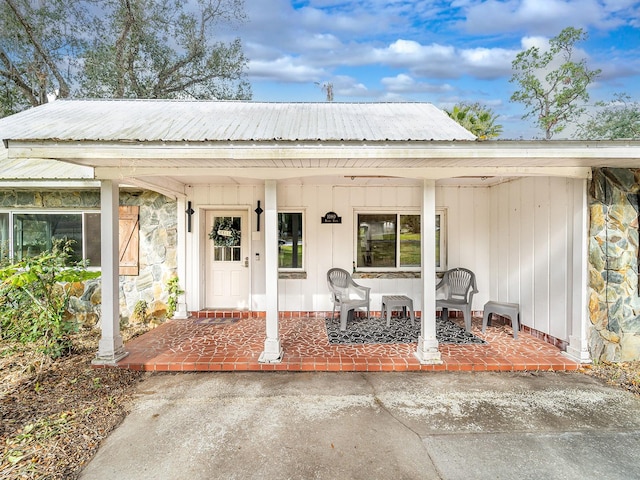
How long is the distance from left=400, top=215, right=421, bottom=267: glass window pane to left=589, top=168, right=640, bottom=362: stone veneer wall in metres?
2.71

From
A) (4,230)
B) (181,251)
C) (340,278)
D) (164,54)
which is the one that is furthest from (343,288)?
(164,54)

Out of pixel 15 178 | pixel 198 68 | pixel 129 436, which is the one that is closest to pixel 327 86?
pixel 198 68

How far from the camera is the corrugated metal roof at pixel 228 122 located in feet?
12.5

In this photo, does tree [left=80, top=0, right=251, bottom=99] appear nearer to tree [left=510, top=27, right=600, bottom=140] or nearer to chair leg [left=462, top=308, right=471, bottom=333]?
chair leg [left=462, top=308, right=471, bottom=333]

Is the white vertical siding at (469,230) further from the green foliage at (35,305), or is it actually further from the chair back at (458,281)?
the green foliage at (35,305)

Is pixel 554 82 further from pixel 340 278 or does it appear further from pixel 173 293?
pixel 173 293

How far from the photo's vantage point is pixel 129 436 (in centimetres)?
275

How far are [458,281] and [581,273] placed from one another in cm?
203

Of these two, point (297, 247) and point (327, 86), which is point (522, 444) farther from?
point (327, 86)

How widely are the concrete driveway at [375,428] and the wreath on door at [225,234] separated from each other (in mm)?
2834

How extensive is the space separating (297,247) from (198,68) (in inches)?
413

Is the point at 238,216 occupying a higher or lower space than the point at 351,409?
higher

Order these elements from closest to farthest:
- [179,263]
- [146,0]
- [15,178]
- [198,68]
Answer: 1. [15,178]
2. [179,263]
3. [146,0]
4. [198,68]

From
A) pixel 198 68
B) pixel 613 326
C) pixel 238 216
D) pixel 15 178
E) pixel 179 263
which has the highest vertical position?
pixel 198 68
